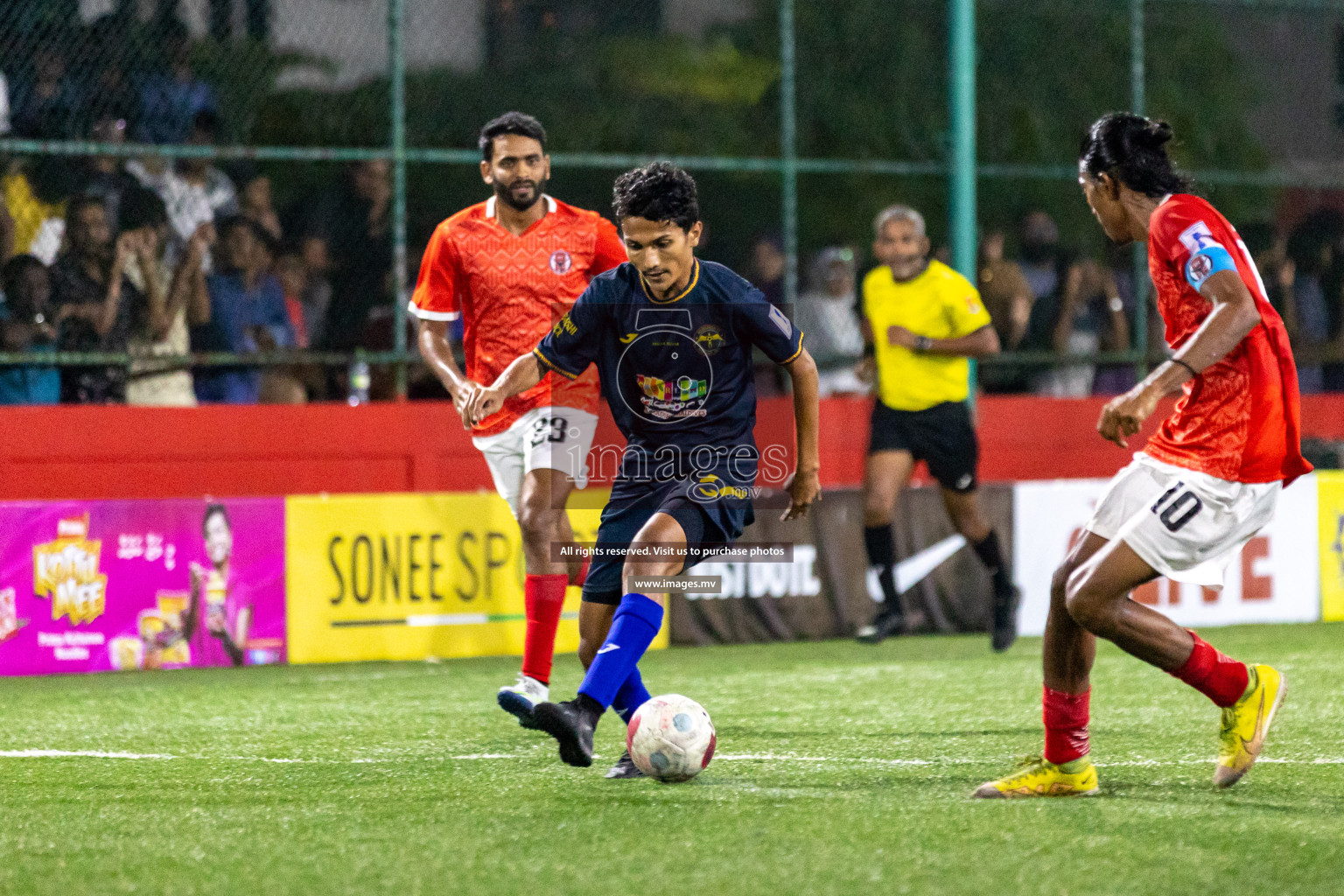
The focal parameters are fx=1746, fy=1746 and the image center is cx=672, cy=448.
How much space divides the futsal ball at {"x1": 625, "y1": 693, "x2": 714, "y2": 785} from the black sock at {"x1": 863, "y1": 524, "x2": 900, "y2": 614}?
418 centimetres

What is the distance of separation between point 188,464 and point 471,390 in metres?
4.45

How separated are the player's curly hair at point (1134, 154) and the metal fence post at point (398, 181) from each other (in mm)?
6203

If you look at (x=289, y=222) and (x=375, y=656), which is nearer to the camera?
(x=375, y=656)

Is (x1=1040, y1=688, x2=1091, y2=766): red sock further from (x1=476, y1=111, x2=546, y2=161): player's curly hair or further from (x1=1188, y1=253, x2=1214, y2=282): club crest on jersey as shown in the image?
(x1=476, y1=111, x2=546, y2=161): player's curly hair

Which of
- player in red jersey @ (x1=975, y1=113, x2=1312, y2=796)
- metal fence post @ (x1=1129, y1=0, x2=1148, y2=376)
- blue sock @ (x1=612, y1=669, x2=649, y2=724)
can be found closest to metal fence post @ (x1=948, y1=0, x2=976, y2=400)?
metal fence post @ (x1=1129, y1=0, x2=1148, y2=376)

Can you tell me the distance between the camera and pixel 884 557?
8.98 meters

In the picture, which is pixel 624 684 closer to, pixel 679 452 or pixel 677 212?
pixel 679 452

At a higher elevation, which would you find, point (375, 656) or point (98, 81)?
point (98, 81)

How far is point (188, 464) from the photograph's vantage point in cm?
982

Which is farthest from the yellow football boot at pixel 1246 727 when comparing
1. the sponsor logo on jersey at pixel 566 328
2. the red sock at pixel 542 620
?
the red sock at pixel 542 620

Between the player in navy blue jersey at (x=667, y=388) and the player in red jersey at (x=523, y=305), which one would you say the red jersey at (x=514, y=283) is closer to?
the player in red jersey at (x=523, y=305)

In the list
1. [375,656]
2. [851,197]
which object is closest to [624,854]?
[375,656]

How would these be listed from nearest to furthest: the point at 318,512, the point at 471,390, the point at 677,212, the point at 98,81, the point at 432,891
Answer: the point at 432,891, the point at 677,212, the point at 471,390, the point at 318,512, the point at 98,81

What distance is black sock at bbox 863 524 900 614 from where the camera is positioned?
8961 millimetres
